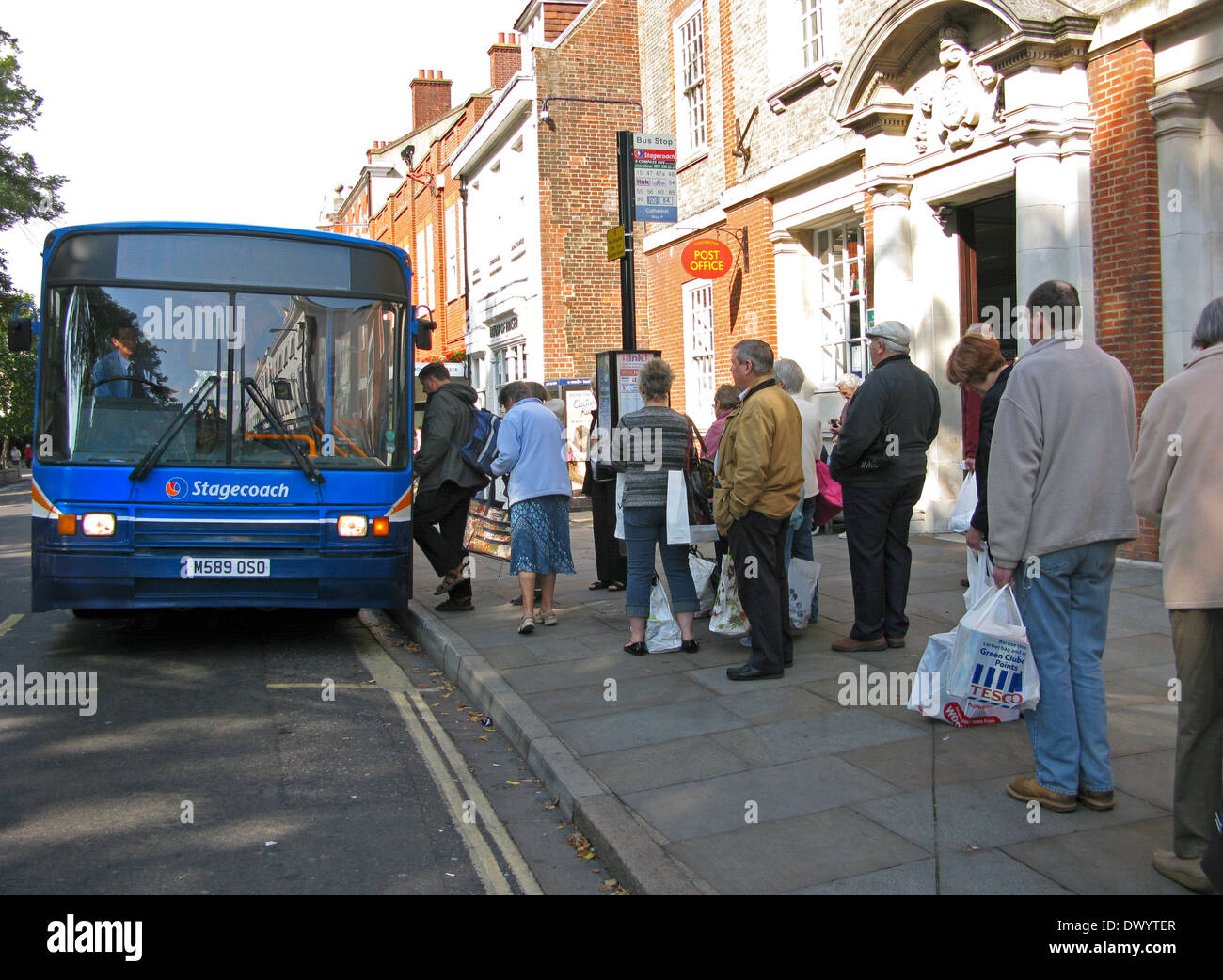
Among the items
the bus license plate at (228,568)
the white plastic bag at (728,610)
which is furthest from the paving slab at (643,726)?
the bus license plate at (228,568)

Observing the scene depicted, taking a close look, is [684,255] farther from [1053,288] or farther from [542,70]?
[1053,288]

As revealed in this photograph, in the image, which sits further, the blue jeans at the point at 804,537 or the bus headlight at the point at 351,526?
the bus headlight at the point at 351,526

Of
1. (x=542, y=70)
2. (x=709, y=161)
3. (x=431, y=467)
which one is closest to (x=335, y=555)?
(x=431, y=467)

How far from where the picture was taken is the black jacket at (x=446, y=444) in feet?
28.6

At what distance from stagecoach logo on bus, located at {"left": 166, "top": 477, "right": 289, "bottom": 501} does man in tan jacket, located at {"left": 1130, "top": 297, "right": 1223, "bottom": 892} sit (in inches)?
218

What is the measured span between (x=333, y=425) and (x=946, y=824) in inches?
203

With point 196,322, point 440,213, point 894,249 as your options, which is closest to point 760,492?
point 196,322

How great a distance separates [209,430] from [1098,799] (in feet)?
19.0

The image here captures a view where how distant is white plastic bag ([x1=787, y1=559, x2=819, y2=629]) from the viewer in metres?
7.13

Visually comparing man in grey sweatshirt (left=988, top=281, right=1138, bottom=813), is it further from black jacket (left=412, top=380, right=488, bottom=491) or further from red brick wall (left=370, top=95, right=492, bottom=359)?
red brick wall (left=370, top=95, right=492, bottom=359)

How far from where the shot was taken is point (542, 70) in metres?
20.6

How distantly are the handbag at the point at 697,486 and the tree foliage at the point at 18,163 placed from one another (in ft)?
119

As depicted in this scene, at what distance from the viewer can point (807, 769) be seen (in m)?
4.73

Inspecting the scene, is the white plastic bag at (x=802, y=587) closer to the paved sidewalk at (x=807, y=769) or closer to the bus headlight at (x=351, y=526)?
the paved sidewalk at (x=807, y=769)
